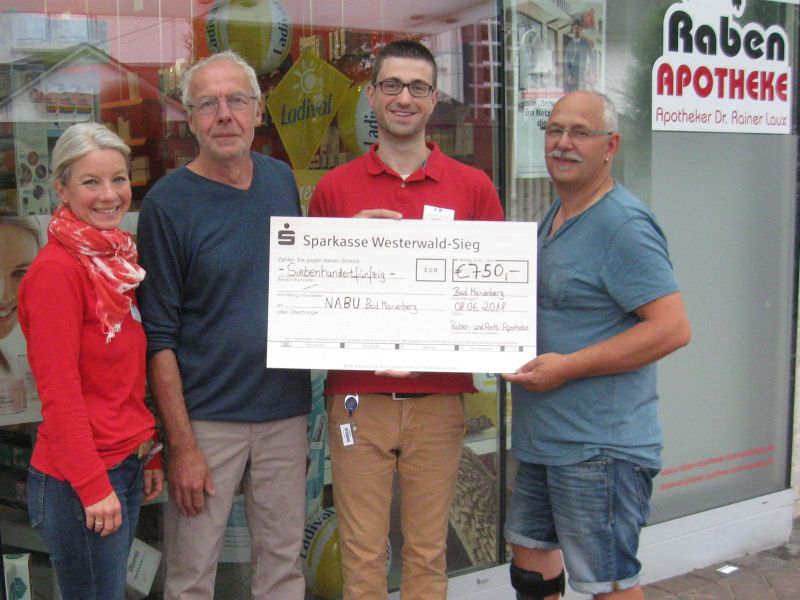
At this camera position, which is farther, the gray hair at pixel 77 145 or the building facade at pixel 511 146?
the building facade at pixel 511 146

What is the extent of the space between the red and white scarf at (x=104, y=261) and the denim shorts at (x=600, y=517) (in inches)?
55.1

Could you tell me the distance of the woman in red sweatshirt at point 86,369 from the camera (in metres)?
2.46

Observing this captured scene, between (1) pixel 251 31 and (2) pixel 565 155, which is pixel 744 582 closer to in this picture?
(2) pixel 565 155

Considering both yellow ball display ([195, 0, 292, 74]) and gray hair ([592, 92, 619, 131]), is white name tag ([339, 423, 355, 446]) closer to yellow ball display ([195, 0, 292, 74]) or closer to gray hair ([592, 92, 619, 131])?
gray hair ([592, 92, 619, 131])

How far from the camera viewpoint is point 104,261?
256 cm

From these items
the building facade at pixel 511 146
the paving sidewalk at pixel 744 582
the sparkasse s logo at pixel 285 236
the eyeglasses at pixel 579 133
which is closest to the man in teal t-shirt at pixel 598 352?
the eyeglasses at pixel 579 133

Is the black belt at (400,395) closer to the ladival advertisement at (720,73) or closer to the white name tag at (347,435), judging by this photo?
the white name tag at (347,435)

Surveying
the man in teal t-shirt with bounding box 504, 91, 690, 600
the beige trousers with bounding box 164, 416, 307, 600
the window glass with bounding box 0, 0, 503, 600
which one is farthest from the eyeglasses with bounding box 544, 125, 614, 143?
the window glass with bounding box 0, 0, 503, 600

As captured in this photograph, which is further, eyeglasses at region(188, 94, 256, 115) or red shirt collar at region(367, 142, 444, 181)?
red shirt collar at region(367, 142, 444, 181)

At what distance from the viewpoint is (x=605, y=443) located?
110 inches

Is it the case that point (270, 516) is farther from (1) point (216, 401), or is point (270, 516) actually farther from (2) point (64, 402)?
(2) point (64, 402)

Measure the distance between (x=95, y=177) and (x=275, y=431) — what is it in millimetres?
1005

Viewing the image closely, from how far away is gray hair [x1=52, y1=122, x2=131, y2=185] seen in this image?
2562 mm

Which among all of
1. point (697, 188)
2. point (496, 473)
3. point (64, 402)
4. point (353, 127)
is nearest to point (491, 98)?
point (353, 127)
